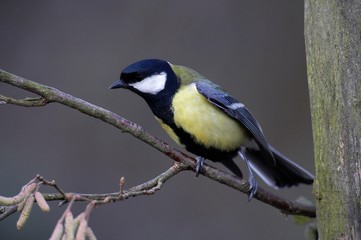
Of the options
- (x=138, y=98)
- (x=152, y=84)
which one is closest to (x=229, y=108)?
(x=152, y=84)

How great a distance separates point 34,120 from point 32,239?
1066 mm

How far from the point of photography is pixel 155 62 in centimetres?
243

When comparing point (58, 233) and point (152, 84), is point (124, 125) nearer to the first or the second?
point (58, 233)

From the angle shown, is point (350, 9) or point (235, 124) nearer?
point (350, 9)

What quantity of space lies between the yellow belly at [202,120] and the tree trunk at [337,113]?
0.75m

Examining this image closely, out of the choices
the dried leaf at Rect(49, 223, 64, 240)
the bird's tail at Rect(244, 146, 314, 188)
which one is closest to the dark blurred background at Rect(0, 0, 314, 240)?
the bird's tail at Rect(244, 146, 314, 188)

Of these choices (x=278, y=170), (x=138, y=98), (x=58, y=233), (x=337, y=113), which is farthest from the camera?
(x=138, y=98)

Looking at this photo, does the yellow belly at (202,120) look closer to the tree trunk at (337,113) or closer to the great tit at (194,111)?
the great tit at (194,111)

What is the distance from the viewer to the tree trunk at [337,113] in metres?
1.60

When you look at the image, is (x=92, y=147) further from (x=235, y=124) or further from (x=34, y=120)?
(x=235, y=124)

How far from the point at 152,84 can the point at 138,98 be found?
152cm

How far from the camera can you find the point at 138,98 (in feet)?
12.9

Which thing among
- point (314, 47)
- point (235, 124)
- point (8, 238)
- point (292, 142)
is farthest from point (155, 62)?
point (292, 142)

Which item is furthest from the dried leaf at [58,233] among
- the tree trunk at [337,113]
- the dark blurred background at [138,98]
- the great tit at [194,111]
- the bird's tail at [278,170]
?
the dark blurred background at [138,98]
